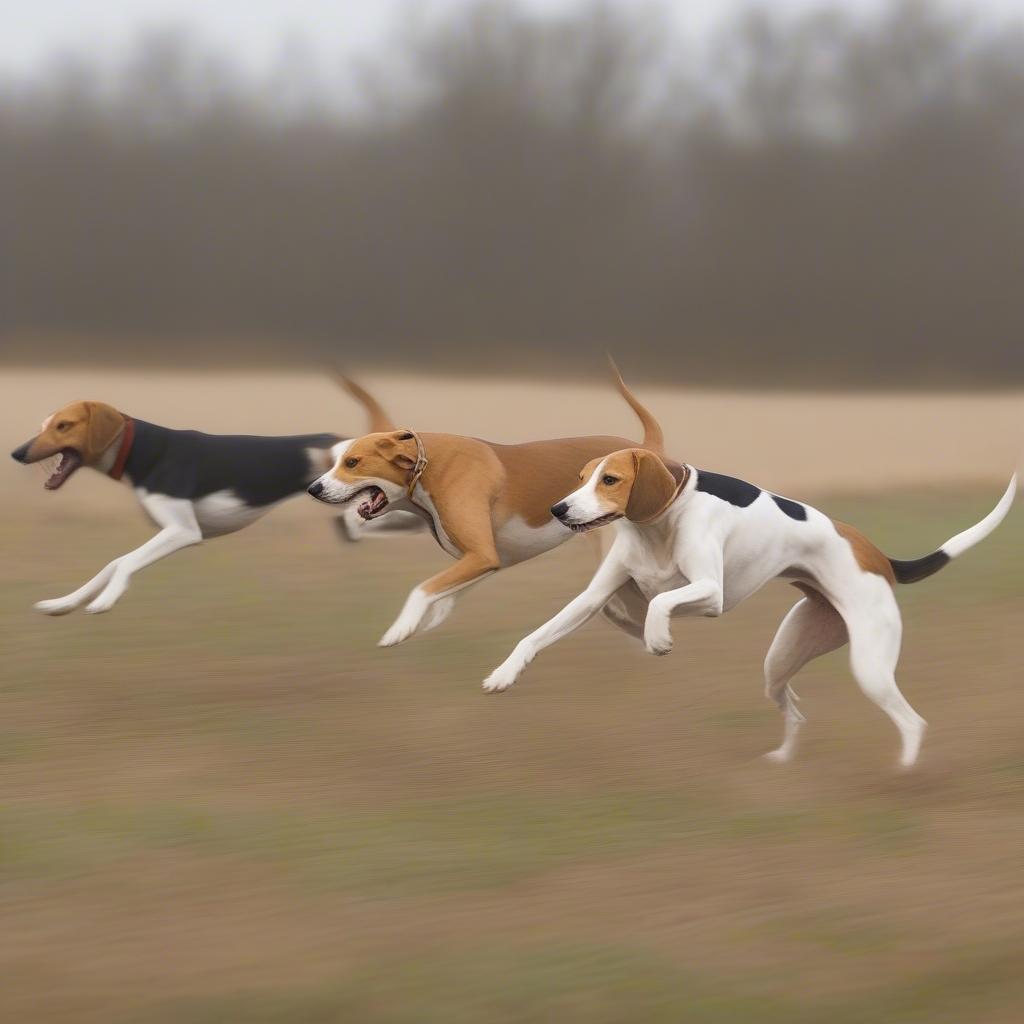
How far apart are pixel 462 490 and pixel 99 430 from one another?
1.93 m

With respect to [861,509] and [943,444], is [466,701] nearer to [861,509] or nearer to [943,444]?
[861,509]

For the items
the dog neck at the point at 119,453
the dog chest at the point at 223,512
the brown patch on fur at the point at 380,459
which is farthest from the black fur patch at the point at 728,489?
the dog neck at the point at 119,453

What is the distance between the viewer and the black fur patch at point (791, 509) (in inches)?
268

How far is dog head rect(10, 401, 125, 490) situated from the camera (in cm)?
812

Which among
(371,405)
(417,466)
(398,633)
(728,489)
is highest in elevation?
(728,489)

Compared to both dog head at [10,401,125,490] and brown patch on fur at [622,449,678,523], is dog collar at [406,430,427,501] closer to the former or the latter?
brown patch on fur at [622,449,678,523]

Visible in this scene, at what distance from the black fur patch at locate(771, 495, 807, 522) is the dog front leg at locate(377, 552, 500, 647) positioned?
124 centimetres

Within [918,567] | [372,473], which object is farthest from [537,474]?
[918,567]

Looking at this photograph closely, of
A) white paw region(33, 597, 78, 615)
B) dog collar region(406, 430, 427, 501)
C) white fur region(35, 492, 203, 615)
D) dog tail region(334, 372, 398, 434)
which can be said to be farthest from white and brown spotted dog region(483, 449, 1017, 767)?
white paw region(33, 597, 78, 615)

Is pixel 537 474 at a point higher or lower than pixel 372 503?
lower

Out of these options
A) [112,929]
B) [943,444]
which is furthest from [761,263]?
[112,929]

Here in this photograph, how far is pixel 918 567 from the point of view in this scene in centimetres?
712

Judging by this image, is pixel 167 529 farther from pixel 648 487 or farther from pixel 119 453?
pixel 648 487

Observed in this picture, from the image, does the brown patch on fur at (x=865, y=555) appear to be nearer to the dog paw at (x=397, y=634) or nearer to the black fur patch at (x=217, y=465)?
the dog paw at (x=397, y=634)
